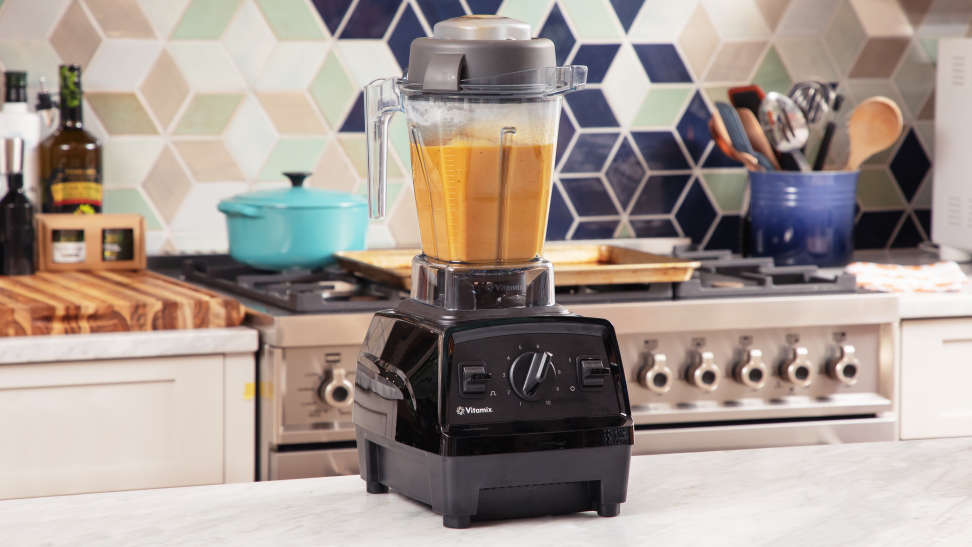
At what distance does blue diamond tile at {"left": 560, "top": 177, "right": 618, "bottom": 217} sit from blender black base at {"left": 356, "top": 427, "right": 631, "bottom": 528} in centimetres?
152

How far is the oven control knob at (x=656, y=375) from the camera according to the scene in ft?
5.64

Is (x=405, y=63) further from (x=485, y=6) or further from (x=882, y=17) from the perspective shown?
(x=882, y=17)

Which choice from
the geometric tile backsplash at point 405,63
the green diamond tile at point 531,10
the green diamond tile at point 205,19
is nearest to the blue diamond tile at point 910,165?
the geometric tile backsplash at point 405,63

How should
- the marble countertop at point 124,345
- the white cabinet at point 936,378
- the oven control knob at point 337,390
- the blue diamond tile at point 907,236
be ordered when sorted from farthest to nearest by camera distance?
the blue diamond tile at point 907,236 < the white cabinet at point 936,378 < the oven control knob at point 337,390 < the marble countertop at point 124,345

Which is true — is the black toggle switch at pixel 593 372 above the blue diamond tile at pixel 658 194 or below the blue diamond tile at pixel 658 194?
below

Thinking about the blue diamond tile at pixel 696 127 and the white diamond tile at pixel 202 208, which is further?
the blue diamond tile at pixel 696 127

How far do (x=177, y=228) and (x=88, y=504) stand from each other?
4.42 feet

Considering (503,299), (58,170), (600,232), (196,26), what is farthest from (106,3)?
(503,299)

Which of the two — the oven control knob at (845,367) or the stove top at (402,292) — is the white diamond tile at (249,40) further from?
the oven control knob at (845,367)

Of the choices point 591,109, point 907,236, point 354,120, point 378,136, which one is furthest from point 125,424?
point 907,236

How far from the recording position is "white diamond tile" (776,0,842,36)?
2402 mm

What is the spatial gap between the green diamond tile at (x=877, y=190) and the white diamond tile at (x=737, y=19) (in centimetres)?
Result: 43

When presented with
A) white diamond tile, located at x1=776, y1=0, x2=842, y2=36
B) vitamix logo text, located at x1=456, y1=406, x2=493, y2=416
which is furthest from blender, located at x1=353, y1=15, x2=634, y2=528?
white diamond tile, located at x1=776, y1=0, x2=842, y2=36

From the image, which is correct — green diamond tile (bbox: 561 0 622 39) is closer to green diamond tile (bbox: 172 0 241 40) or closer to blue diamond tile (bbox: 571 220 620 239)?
blue diamond tile (bbox: 571 220 620 239)
